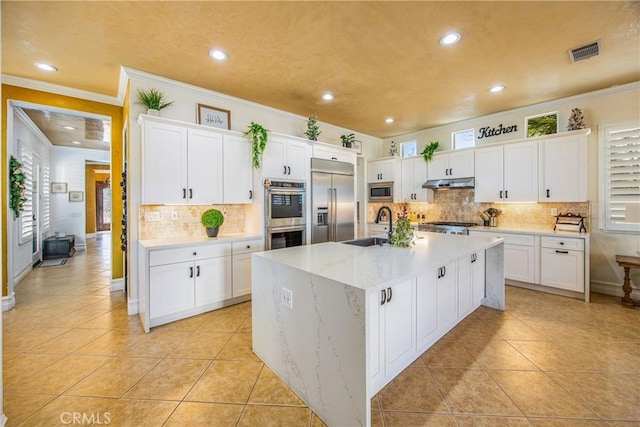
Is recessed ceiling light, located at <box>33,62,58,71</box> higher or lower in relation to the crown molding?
higher

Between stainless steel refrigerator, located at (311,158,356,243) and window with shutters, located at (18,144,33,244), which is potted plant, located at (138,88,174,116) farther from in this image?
window with shutters, located at (18,144,33,244)

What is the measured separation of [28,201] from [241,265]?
470 centimetres

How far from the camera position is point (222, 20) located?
2.37m


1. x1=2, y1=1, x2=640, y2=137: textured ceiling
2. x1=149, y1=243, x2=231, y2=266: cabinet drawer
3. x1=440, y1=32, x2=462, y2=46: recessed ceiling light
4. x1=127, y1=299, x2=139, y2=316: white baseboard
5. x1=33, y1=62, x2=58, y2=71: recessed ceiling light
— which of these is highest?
x1=33, y1=62, x2=58, y2=71: recessed ceiling light

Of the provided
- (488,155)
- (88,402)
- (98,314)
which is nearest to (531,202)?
(488,155)

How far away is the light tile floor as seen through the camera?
5.96ft

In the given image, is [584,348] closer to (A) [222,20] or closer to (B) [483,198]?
(B) [483,198]

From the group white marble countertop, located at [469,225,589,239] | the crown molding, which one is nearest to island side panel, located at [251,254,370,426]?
the crown molding

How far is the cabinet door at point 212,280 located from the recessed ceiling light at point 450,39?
3.37 metres

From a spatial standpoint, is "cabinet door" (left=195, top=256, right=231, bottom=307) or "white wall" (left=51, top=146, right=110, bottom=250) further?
"white wall" (left=51, top=146, right=110, bottom=250)

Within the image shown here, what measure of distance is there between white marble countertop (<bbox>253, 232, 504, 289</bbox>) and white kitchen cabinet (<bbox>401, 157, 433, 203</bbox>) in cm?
267

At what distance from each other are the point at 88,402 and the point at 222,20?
3.13 m

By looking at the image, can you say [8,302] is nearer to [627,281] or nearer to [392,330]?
[392,330]

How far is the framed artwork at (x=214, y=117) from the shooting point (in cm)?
374
